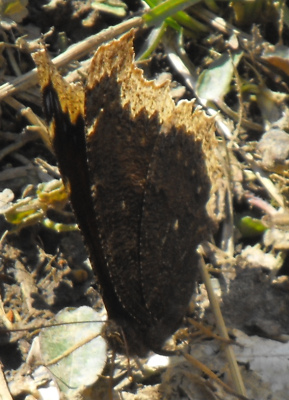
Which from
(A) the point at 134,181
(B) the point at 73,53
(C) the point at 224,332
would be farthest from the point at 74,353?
(B) the point at 73,53

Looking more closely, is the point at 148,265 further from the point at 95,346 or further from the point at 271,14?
the point at 271,14

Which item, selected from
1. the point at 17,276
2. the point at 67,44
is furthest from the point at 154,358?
the point at 67,44

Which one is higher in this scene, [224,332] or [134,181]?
[134,181]

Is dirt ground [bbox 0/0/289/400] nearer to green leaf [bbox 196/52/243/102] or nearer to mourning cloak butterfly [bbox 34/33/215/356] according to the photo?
green leaf [bbox 196/52/243/102]

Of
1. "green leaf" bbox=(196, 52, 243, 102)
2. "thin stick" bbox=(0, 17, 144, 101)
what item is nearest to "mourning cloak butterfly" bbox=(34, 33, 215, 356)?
"green leaf" bbox=(196, 52, 243, 102)

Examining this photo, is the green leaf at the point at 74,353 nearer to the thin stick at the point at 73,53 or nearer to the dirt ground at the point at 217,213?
the dirt ground at the point at 217,213

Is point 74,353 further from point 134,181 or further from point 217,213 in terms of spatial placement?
point 217,213

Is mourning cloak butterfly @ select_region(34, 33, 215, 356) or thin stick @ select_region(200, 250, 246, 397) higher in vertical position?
mourning cloak butterfly @ select_region(34, 33, 215, 356)
